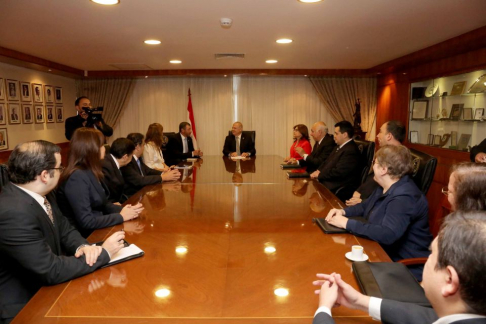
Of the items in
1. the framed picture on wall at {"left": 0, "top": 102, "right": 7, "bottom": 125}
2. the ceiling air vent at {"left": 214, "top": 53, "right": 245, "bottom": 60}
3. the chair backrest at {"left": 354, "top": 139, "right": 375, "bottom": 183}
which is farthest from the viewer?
the ceiling air vent at {"left": 214, "top": 53, "right": 245, "bottom": 60}

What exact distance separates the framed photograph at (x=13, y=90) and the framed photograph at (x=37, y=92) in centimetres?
44

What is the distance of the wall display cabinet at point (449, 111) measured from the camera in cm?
460

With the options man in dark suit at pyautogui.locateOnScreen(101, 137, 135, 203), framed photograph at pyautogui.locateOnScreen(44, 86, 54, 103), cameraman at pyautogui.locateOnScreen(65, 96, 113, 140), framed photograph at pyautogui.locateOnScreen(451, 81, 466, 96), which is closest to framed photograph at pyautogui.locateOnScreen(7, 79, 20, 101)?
framed photograph at pyautogui.locateOnScreen(44, 86, 54, 103)

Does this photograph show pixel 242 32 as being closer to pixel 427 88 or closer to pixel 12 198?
pixel 12 198

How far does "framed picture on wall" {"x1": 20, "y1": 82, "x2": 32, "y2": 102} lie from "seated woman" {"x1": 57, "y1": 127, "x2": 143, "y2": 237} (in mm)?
4084

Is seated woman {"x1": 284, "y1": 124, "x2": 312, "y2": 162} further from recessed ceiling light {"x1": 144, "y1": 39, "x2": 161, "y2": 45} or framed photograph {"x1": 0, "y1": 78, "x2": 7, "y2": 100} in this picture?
framed photograph {"x1": 0, "y1": 78, "x2": 7, "y2": 100}

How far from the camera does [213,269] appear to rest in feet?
5.18

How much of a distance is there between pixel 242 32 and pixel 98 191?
2328 mm

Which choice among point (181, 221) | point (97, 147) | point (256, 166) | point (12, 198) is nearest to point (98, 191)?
point (97, 147)

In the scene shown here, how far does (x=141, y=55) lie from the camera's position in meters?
5.38

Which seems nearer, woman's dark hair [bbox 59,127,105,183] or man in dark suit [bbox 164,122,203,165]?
woman's dark hair [bbox 59,127,105,183]

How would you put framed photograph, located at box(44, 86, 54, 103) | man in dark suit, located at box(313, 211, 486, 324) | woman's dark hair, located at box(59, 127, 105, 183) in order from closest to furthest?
man in dark suit, located at box(313, 211, 486, 324)
woman's dark hair, located at box(59, 127, 105, 183)
framed photograph, located at box(44, 86, 54, 103)

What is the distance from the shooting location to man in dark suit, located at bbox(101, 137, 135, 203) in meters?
3.06

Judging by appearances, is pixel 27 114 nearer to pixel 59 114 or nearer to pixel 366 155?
pixel 59 114
